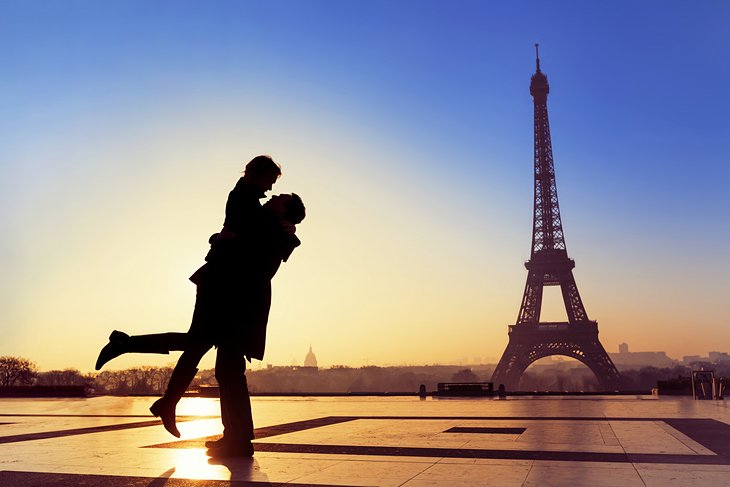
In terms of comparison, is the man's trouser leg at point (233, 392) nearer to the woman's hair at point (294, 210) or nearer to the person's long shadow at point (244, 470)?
the person's long shadow at point (244, 470)

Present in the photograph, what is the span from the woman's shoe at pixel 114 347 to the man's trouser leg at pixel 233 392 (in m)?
0.86

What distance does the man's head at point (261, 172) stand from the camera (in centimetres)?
621

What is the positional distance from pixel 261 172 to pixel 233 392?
220cm

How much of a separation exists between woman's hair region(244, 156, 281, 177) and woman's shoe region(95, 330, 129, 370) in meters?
1.97

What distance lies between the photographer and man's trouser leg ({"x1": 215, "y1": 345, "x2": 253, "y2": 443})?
5.98m

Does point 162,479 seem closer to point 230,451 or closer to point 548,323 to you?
point 230,451

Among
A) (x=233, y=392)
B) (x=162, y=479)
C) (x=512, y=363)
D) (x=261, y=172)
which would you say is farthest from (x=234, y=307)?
(x=512, y=363)

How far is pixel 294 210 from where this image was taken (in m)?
6.21

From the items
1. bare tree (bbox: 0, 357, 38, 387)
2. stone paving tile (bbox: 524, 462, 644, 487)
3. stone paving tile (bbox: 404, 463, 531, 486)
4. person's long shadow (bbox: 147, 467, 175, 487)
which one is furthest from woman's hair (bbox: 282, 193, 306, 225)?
bare tree (bbox: 0, 357, 38, 387)

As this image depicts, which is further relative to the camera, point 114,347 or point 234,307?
point 234,307

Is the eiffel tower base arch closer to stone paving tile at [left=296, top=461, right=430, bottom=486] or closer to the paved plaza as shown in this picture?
the paved plaza

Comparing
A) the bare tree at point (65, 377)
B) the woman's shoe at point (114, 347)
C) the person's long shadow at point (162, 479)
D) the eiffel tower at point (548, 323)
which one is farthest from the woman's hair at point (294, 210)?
the bare tree at point (65, 377)

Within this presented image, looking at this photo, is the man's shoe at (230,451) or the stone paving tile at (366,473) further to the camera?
the man's shoe at (230,451)

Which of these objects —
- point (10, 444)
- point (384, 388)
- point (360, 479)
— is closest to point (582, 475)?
point (360, 479)
